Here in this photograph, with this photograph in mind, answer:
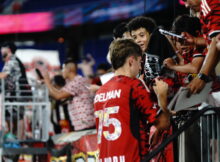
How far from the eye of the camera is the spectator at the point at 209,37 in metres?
4.59

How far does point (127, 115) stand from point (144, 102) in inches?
6.7

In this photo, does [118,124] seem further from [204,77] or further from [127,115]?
[204,77]

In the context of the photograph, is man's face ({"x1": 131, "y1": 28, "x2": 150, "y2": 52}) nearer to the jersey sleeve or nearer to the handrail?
the jersey sleeve

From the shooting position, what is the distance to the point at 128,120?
4727mm

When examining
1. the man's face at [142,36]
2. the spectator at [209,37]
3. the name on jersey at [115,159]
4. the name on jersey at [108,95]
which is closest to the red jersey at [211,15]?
the spectator at [209,37]

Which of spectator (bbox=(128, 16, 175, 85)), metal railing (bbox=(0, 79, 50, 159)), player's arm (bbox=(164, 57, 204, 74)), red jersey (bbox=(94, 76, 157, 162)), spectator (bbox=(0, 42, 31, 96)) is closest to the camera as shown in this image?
red jersey (bbox=(94, 76, 157, 162))

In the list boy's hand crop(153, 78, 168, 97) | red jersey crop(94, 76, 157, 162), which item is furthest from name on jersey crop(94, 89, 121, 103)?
boy's hand crop(153, 78, 168, 97)

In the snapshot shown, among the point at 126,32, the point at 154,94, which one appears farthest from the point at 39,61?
the point at 154,94

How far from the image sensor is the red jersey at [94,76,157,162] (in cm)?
470

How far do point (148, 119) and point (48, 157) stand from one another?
205 inches

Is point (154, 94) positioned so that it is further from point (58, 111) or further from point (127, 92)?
point (58, 111)

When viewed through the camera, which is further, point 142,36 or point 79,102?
point 79,102

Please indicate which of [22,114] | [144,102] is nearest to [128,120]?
[144,102]

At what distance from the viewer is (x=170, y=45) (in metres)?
5.47
